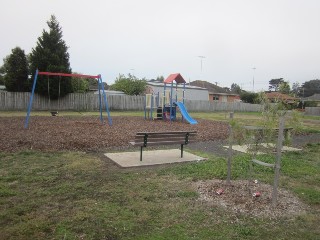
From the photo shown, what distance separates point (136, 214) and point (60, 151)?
16.7 ft

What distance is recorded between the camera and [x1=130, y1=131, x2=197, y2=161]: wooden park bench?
7.63m

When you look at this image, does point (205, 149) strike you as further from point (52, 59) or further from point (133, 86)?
point (133, 86)

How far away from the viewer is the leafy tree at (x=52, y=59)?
28.8m

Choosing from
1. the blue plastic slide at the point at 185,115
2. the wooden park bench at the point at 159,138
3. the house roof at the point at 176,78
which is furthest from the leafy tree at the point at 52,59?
the wooden park bench at the point at 159,138

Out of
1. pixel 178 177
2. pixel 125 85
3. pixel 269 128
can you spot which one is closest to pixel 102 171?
pixel 178 177

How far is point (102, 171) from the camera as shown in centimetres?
682

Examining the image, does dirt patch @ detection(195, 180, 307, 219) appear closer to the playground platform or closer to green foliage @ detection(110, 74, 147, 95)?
the playground platform

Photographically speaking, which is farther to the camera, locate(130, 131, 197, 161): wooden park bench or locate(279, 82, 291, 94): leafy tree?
locate(130, 131, 197, 161): wooden park bench

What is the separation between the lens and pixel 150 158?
27.2ft

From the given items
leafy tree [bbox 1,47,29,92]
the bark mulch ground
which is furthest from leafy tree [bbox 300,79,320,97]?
the bark mulch ground

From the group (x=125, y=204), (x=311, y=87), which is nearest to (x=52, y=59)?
(x=125, y=204)

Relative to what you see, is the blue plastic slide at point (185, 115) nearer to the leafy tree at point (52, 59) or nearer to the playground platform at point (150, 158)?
the playground platform at point (150, 158)

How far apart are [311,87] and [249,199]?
10887cm

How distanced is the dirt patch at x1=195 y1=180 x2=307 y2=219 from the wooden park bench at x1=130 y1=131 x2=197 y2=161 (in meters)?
2.01
